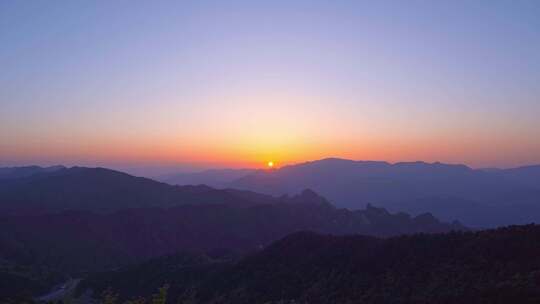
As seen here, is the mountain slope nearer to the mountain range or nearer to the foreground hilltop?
the mountain range

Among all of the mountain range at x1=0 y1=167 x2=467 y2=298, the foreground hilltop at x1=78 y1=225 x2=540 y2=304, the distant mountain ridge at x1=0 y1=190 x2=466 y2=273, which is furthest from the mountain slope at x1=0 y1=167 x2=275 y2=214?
the foreground hilltop at x1=78 y1=225 x2=540 y2=304

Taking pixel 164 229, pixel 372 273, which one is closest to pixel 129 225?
pixel 164 229

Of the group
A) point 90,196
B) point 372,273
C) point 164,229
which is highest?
point 90,196

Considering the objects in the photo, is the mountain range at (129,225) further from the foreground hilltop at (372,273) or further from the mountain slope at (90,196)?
the foreground hilltop at (372,273)

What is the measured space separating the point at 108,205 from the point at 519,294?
165529mm

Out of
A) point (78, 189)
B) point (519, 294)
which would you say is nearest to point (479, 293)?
point (519, 294)

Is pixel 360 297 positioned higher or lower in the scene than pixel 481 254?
lower

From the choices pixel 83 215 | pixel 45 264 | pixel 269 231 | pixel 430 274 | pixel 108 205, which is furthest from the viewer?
pixel 108 205

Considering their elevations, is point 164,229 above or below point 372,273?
below

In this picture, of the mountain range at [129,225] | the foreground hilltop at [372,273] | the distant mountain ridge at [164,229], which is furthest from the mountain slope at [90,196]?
the foreground hilltop at [372,273]

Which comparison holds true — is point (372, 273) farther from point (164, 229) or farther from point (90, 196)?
point (90, 196)

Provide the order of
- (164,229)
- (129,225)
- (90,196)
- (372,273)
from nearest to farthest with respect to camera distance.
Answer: (372,273) < (129,225) < (164,229) < (90,196)

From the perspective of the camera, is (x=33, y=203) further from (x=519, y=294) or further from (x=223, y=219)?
(x=519, y=294)

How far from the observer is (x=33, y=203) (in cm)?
17050
